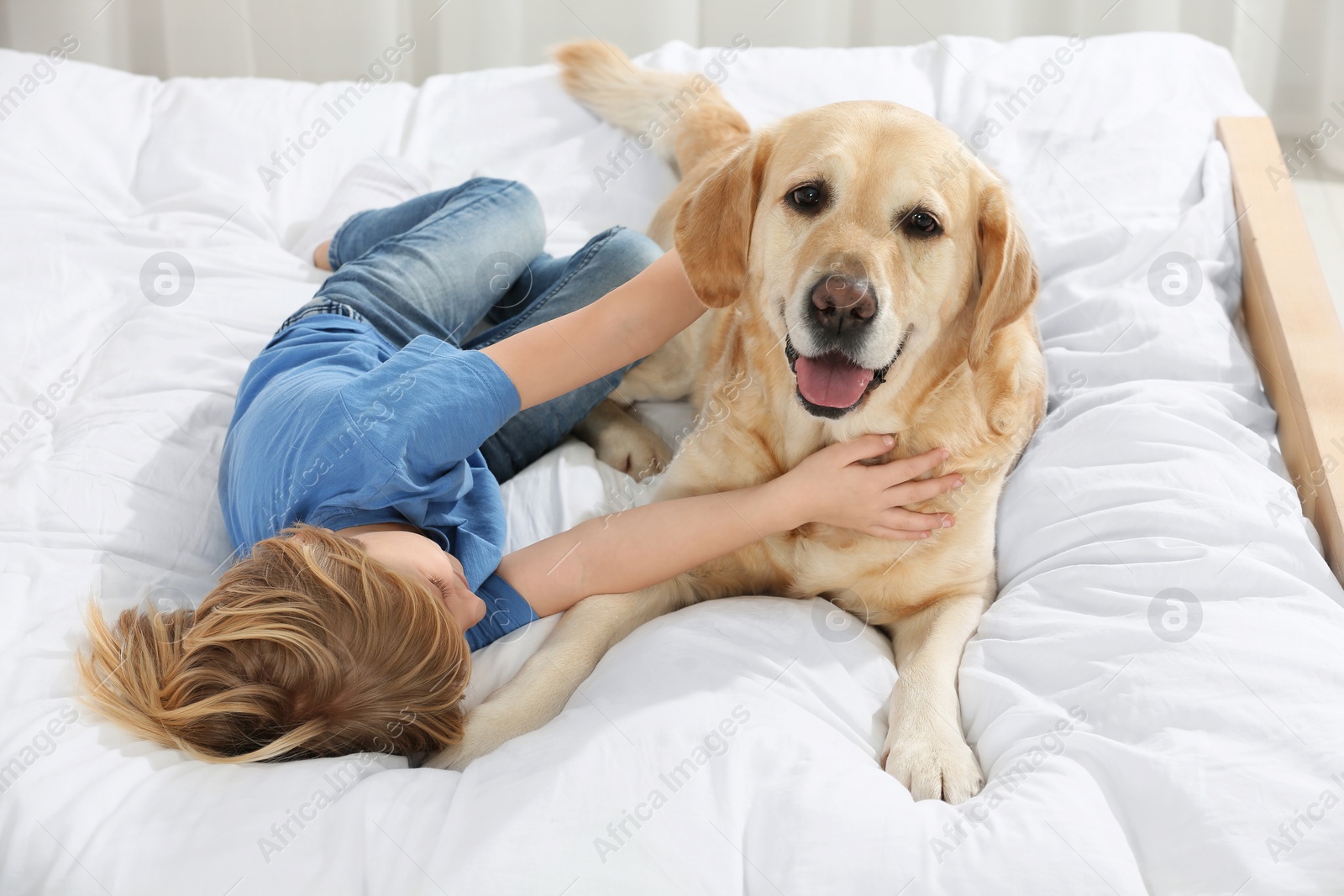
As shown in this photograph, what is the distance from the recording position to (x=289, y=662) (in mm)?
1269

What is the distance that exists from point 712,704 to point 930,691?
1.17 ft

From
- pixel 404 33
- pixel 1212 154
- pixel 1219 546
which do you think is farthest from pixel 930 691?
pixel 404 33

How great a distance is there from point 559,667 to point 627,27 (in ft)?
10.3

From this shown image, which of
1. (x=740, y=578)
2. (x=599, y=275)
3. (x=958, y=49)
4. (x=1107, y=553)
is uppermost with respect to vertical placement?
(x=958, y=49)

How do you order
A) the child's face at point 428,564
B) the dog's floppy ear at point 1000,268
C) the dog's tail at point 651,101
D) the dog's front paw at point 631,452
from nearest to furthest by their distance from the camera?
the child's face at point 428,564, the dog's floppy ear at point 1000,268, the dog's front paw at point 631,452, the dog's tail at point 651,101

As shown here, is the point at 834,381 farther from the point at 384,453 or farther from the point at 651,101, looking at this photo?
the point at 651,101

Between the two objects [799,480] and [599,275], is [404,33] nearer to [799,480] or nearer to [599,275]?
[599,275]

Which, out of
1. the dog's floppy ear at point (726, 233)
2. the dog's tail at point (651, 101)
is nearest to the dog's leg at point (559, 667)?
the dog's floppy ear at point (726, 233)

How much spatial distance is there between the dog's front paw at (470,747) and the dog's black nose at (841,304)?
786 millimetres

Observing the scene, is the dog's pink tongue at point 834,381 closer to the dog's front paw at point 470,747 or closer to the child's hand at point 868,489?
the child's hand at point 868,489

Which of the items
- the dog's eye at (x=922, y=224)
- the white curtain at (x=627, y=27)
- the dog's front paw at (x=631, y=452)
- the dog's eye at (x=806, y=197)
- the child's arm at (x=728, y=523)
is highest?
the white curtain at (x=627, y=27)

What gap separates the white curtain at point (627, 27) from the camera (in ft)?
12.4

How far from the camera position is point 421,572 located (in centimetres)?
141

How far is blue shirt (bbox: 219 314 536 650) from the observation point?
1.48m
